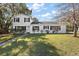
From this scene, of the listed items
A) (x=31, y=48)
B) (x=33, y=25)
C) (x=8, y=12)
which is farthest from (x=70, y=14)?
(x=8, y=12)

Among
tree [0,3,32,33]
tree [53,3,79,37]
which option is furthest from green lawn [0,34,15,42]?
tree [53,3,79,37]

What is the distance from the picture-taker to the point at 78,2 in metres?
2.66

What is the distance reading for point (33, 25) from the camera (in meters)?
2.75

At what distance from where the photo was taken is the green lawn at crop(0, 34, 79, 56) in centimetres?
265

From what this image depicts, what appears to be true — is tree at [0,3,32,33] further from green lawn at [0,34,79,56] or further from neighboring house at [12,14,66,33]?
green lawn at [0,34,79,56]

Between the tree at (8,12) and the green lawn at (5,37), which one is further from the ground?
the tree at (8,12)

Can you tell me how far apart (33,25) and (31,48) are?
0.98 ft

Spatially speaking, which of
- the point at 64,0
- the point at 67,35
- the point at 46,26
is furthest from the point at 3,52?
the point at 64,0

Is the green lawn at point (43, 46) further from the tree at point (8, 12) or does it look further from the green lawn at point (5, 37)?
the tree at point (8, 12)

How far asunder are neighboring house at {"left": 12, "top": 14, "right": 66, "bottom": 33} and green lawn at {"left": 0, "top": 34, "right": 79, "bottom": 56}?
8 cm

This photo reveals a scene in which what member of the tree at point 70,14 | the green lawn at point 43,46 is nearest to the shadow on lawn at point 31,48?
the green lawn at point 43,46

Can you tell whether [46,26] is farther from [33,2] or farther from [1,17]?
[1,17]

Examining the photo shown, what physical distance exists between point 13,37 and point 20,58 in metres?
0.28

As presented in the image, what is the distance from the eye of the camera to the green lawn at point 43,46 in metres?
2.65
